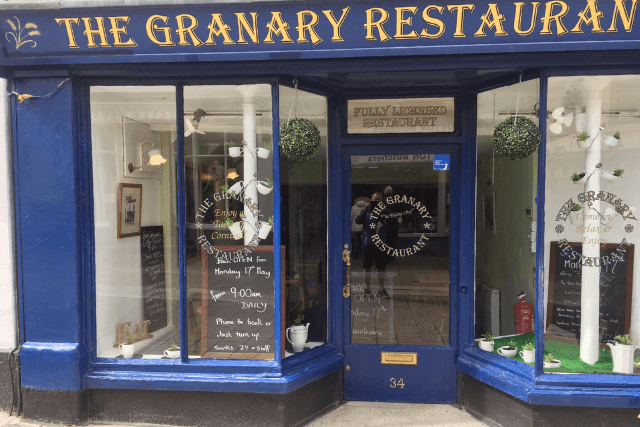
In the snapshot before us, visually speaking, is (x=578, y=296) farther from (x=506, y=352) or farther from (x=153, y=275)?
(x=153, y=275)

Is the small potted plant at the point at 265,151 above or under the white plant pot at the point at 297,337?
above

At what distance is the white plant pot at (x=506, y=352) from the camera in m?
4.57

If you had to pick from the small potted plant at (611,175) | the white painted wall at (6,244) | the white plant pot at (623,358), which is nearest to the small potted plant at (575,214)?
the small potted plant at (611,175)

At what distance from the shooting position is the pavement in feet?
14.8

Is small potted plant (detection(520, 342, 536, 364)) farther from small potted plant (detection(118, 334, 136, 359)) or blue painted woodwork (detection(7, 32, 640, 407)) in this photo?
small potted plant (detection(118, 334, 136, 359))

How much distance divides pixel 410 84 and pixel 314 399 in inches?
127

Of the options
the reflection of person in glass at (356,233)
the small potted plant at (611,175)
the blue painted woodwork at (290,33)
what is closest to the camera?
the blue painted woodwork at (290,33)

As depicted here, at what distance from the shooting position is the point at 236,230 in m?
4.57

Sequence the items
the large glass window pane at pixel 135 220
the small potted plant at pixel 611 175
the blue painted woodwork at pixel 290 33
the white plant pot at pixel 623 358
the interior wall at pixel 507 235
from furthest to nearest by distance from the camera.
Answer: the interior wall at pixel 507 235, the large glass window pane at pixel 135 220, the small potted plant at pixel 611 175, the white plant pot at pixel 623 358, the blue painted woodwork at pixel 290 33

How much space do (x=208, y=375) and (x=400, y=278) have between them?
2.08m

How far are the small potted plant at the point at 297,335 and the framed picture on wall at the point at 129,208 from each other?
6.38ft

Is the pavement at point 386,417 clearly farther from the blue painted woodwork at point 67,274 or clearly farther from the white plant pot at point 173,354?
the white plant pot at point 173,354

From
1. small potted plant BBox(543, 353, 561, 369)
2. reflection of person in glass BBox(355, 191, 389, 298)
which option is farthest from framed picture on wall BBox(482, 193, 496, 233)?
small potted plant BBox(543, 353, 561, 369)

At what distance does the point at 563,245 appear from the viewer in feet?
14.4
